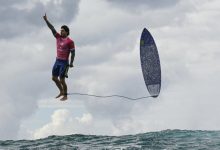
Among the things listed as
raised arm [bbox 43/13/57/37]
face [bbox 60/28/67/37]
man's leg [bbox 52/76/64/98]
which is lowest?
man's leg [bbox 52/76/64/98]

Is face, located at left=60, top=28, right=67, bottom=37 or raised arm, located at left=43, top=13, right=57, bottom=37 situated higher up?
raised arm, located at left=43, top=13, right=57, bottom=37

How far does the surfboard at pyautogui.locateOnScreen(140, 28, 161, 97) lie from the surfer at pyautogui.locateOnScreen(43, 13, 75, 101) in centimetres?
761

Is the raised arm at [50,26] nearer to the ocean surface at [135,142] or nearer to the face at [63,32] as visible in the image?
the face at [63,32]

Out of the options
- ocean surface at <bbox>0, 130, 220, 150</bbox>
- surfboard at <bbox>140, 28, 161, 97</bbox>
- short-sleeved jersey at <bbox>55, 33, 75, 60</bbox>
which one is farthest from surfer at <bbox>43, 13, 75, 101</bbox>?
surfboard at <bbox>140, 28, 161, 97</bbox>

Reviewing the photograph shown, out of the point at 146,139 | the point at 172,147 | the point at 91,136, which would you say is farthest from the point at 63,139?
the point at 172,147

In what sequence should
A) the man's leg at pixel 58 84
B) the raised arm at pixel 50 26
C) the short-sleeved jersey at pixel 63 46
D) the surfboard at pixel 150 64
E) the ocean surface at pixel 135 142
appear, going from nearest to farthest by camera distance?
the ocean surface at pixel 135 142, the short-sleeved jersey at pixel 63 46, the raised arm at pixel 50 26, the man's leg at pixel 58 84, the surfboard at pixel 150 64

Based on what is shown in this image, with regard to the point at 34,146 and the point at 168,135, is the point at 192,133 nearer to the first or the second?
the point at 168,135

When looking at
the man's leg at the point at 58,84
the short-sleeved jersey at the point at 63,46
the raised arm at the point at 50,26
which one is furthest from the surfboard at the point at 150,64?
the raised arm at the point at 50,26

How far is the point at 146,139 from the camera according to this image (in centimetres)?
2467

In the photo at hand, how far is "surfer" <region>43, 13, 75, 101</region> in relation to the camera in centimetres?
2233

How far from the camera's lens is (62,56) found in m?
22.7

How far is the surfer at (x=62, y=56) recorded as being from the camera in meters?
22.3

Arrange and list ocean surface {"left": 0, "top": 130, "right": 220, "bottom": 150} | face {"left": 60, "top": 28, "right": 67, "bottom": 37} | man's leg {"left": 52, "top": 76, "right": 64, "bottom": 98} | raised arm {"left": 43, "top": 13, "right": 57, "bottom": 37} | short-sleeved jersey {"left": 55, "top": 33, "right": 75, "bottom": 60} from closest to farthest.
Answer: ocean surface {"left": 0, "top": 130, "right": 220, "bottom": 150} → face {"left": 60, "top": 28, "right": 67, "bottom": 37} → short-sleeved jersey {"left": 55, "top": 33, "right": 75, "bottom": 60} → raised arm {"left": 43, "top": 13, "right": 57, "bottom": 37} → man's leg {"left": 52, "top": 76, "right": 64, "bottom": 98}

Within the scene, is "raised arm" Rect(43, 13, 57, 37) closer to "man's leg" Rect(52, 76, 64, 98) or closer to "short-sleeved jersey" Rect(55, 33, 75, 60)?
"short-sleeved jersey" Rect(55, 33, 75, 60)
